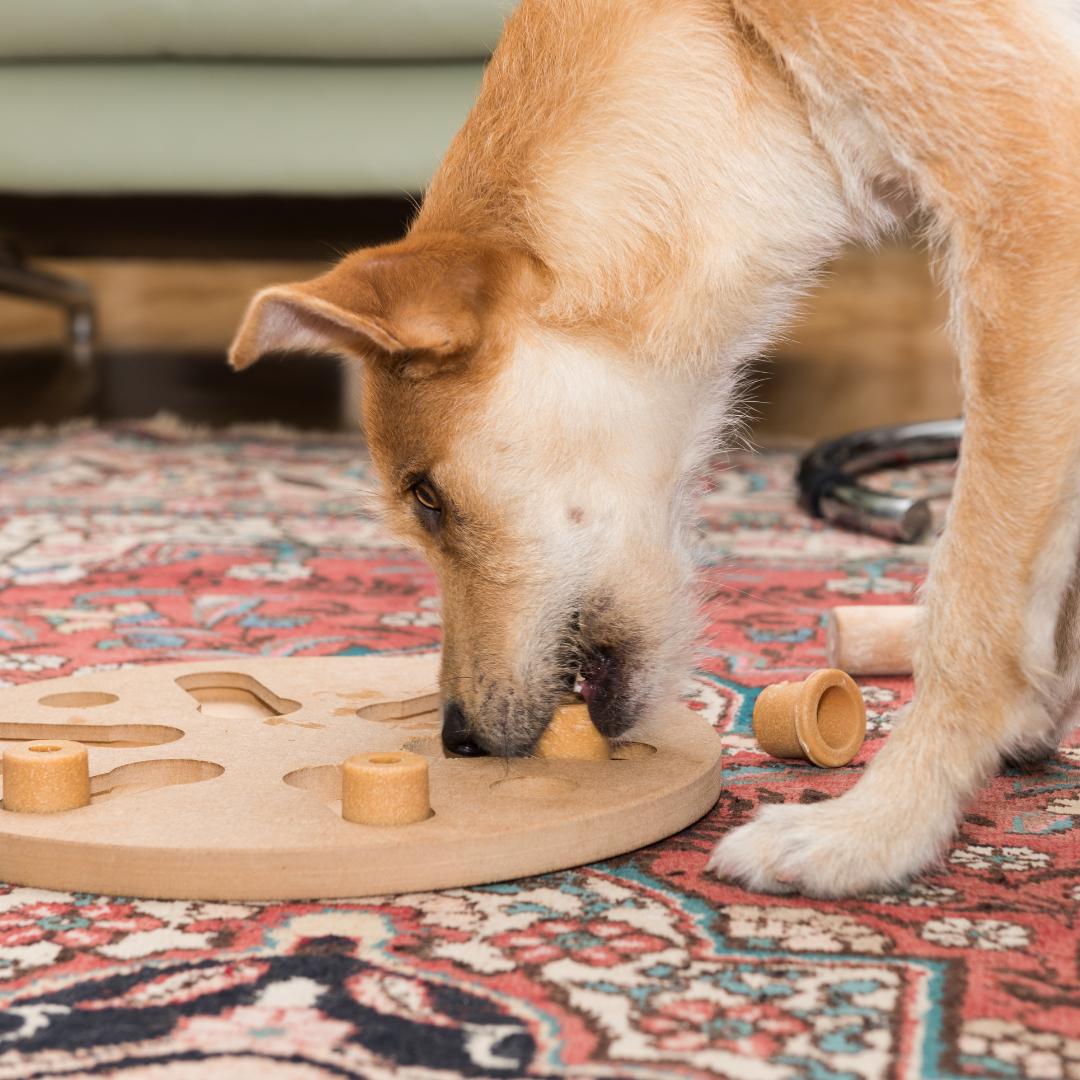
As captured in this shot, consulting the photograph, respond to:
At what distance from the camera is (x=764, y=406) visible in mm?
5180

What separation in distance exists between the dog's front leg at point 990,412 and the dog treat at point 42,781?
60cm

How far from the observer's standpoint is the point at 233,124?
11.5ft

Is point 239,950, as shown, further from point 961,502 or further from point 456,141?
point 456,141

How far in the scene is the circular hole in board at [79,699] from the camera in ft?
5.32

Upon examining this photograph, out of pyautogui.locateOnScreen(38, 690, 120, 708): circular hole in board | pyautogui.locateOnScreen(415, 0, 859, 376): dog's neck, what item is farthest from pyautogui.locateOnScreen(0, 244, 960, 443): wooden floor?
pyautogui.locateOnScreen(38, 690, 120, 708): circular hole in board

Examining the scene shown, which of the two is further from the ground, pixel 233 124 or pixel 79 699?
pixel 233 124

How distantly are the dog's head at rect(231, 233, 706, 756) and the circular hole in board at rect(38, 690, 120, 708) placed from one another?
0.44 metres

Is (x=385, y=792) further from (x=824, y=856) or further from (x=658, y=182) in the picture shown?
(x=658, y=182)

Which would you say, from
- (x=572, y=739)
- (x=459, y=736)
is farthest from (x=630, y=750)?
(x=459, y=736)

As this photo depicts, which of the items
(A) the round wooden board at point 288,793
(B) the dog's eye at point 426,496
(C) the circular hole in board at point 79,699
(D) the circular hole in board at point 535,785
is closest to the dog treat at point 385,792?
(A) the round wooden board at point 288,793

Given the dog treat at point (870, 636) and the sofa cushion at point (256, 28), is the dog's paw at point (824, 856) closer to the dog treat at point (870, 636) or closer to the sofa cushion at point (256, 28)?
the dog treat at point (870, 636)

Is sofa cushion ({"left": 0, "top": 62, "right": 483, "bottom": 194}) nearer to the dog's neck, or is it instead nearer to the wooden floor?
the wooden floor

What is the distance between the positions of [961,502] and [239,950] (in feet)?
2.60

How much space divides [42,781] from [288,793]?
225 mm
